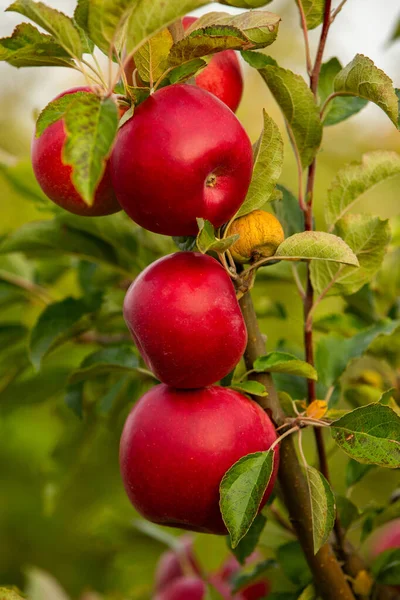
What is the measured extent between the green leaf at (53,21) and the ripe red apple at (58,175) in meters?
0.13

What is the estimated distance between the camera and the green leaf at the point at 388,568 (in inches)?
32.0

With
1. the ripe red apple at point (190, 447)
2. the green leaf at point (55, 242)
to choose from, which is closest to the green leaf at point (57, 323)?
the green leaf at point (55, 242)

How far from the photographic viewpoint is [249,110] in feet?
10.4

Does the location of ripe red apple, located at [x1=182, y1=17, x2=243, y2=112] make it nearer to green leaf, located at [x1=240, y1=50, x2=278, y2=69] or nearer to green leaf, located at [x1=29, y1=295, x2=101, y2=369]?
green leaf, located at [x1=240, y1=50, x2=278, y2=69]

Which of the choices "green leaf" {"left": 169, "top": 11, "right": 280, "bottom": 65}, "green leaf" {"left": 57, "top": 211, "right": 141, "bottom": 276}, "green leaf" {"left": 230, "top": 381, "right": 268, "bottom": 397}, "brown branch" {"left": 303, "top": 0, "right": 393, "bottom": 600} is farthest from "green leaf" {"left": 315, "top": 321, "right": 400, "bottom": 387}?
"green leaf" {"left": 169, "top": 11, "right": 280, "bottom": 65}

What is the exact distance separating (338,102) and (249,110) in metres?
2.40

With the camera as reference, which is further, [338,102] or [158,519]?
[338,102]

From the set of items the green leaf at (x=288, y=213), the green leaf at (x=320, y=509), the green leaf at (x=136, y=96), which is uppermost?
the green leaf at (x=136, y=96)

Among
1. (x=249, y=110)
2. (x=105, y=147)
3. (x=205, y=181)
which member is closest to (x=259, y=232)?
(x=205, y=181)

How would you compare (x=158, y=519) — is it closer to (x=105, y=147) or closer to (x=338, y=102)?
(x=105, y=147)

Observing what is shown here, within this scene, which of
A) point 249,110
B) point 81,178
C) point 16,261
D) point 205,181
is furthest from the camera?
point 249,110

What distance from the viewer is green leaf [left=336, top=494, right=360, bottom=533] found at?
32.8 inches

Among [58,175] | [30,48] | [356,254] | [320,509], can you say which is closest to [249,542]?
[320,509]

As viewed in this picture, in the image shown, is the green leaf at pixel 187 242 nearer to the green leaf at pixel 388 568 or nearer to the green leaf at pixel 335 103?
the green leaf at pixel 335 103
